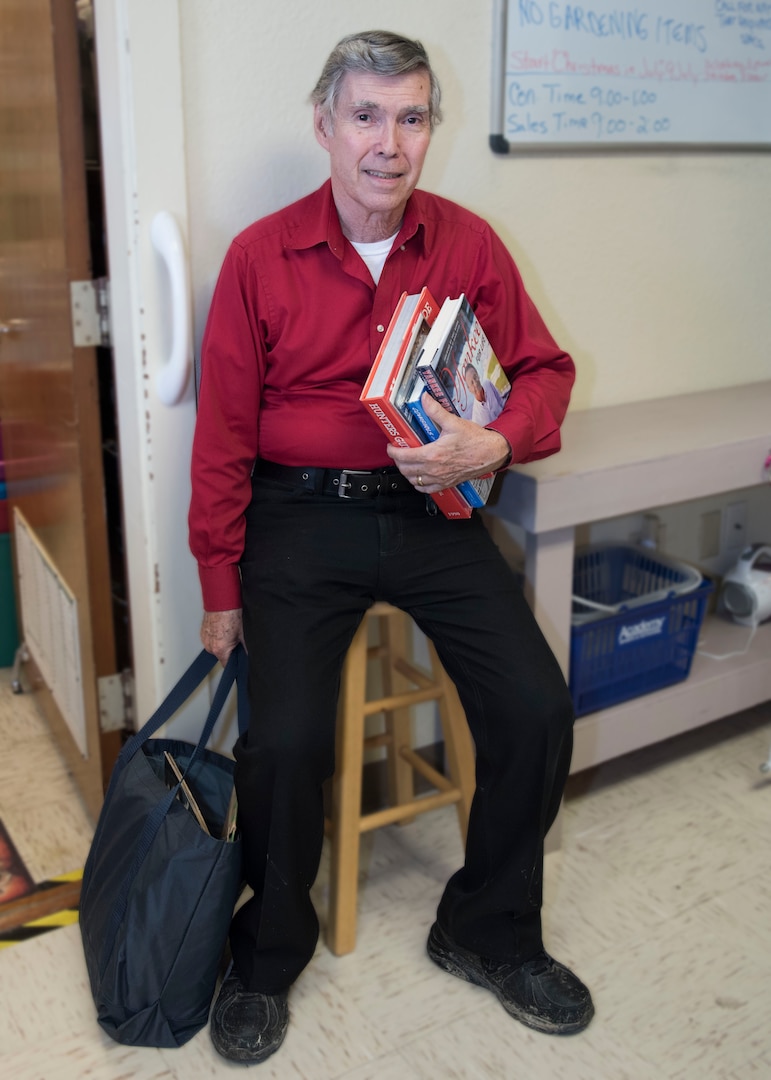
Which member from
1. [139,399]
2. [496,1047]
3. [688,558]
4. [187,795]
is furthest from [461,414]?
[688,558]

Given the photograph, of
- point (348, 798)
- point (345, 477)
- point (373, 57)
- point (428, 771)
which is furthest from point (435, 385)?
point (428, 771)

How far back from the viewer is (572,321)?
2.34m

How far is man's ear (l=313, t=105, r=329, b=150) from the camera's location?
1.65 meters

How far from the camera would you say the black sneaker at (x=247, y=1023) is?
161cm

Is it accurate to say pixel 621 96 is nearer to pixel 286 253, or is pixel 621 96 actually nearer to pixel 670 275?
pixel 670 275

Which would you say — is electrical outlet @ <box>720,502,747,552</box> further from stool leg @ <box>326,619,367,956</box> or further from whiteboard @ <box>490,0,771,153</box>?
stool leg @ <box>326,619,367,956</box>

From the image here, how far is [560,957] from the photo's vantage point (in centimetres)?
183

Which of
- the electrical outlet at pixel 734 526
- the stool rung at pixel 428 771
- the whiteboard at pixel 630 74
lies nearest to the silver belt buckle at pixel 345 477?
the stool rung at pixel 428 771

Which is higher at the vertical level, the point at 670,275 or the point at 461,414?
the point at 670,275

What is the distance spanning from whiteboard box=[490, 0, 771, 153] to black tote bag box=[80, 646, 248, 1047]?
140 cm

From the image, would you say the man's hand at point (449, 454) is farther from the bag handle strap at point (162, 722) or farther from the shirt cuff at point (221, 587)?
Answer: the bag handle strap at point (162, 722)

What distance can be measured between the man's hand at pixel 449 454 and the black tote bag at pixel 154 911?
589mm

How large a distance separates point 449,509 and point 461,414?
186 mm

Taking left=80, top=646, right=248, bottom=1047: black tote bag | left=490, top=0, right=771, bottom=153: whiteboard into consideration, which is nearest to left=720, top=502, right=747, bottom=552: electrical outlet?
left=490, top=0, right=771, bottom=153: whiteboard
